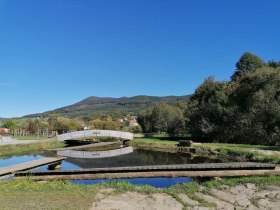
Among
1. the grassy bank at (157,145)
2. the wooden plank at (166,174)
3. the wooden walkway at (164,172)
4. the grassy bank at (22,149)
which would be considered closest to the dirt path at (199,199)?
the wooden plank at (166,174)

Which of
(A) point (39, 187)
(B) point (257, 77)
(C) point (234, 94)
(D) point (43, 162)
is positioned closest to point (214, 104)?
(C) point (234, 94)

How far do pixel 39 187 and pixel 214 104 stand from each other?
103 ft

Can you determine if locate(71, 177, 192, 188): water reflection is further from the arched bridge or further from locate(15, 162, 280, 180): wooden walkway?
the arched bridge

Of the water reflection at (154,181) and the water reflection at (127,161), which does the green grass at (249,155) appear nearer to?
the water reflection at (127,161)

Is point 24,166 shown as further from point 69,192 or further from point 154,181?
point 69,192

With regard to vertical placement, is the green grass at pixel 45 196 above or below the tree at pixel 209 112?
below

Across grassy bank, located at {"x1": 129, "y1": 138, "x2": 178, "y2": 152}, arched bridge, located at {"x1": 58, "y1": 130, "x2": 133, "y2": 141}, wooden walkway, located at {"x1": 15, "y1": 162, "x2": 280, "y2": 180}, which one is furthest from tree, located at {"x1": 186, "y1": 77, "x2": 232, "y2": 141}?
wooden walkway, located at {"x1": 15, "y1": 162, "x2": 280, "y2": 180}

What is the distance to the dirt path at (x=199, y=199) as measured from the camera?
9.07 m

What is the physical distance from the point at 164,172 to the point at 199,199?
497cm

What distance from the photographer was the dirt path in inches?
357

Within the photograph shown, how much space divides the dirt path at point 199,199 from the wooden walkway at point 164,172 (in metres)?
3.24

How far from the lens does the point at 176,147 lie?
33.3 metres

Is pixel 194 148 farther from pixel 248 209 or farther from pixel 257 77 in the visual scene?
pixel 248 209

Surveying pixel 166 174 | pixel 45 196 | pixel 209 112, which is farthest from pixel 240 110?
pixel 45 196
